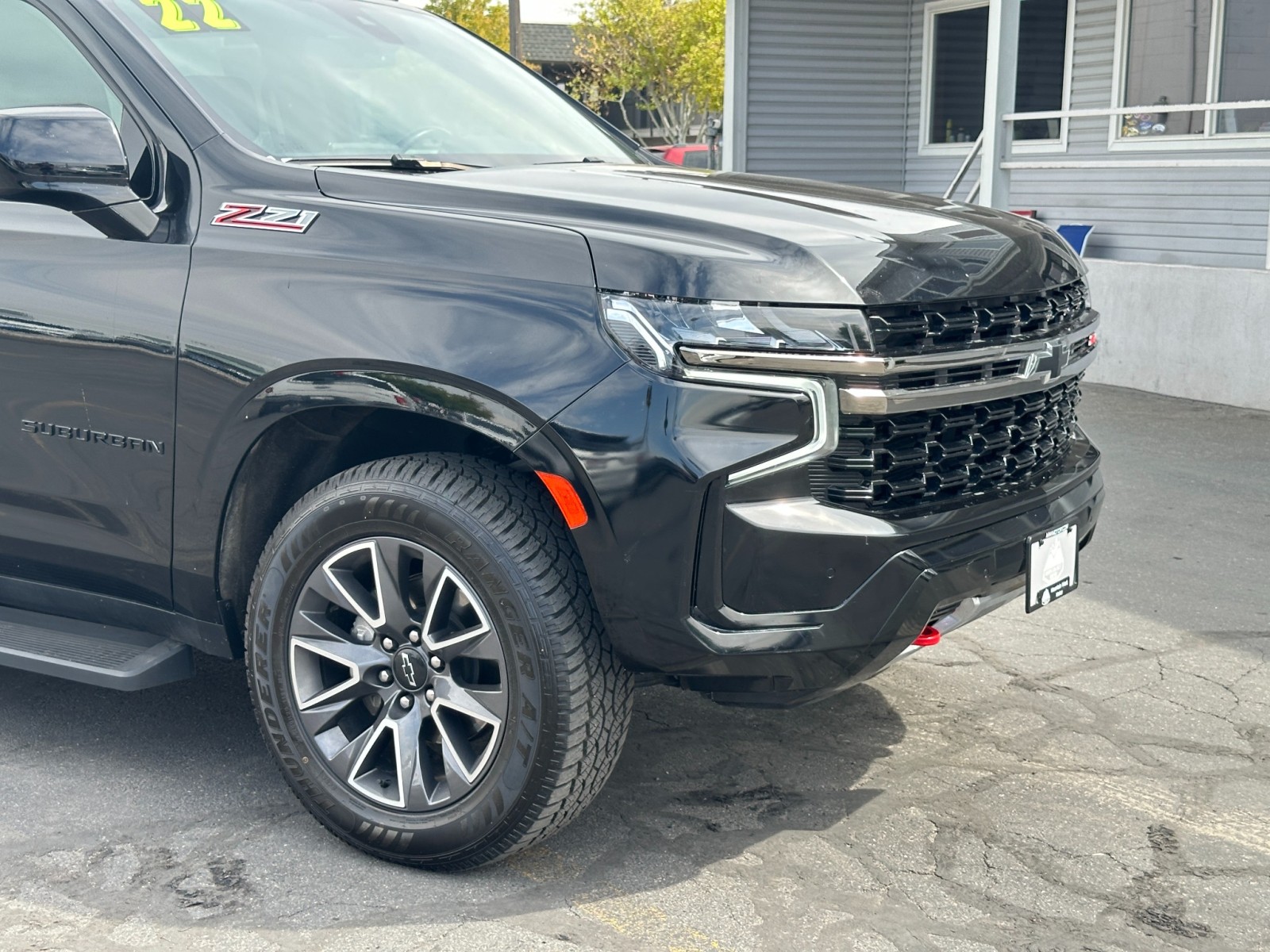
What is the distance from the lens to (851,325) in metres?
2.84

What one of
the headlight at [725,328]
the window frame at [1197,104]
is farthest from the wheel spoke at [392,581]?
the window frame at [1197,104]

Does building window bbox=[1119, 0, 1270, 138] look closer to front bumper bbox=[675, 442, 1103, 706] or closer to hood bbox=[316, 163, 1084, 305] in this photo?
hood bbox=[316, 163, 1084, 305]

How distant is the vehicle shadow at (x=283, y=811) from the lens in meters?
3.06

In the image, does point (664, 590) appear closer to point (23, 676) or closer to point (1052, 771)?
point (1052, 771)

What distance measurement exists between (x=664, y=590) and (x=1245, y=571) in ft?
11.7

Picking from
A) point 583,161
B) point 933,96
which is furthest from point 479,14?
point 583,161

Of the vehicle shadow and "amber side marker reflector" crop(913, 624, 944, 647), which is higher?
"amber side marker reflector" crop(913, 624, 944, 647)

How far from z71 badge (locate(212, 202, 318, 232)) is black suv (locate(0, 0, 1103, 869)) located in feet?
0.06

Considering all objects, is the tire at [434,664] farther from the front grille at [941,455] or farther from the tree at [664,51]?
the tree at [664,51]

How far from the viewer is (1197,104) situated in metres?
11.1

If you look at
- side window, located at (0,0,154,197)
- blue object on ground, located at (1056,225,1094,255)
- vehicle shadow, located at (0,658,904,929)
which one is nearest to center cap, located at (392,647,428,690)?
vehicle shadow, located at (0,658,904,929)

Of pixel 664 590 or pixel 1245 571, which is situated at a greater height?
pixel 664 590

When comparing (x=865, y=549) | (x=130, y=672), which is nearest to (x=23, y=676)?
(x=130, y=672)

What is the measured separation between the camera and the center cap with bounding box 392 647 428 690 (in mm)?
3109
